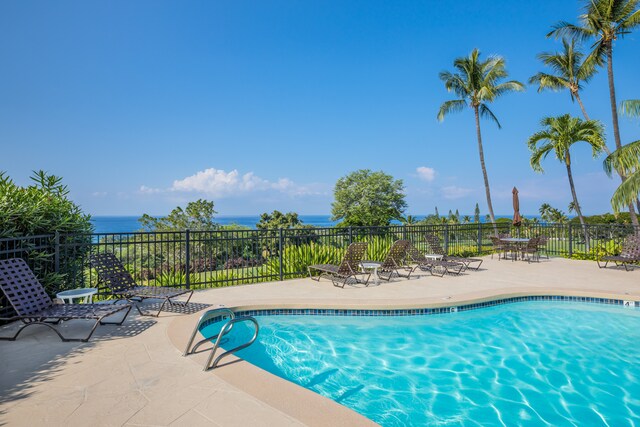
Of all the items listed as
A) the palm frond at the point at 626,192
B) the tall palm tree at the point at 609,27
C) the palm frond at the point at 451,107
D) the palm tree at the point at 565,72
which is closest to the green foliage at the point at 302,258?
the palm frond at the point at 626,192

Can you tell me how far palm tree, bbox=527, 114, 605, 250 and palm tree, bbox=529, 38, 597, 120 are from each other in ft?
9.87

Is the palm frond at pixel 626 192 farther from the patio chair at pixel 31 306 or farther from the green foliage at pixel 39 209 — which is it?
the green foliage at pixel 39 209

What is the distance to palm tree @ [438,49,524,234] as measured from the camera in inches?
755

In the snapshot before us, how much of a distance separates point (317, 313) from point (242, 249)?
9.47ft

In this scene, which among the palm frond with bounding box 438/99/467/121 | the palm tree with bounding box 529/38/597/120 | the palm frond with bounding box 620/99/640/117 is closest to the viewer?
the palm frond with bounding box 620/99/640/117

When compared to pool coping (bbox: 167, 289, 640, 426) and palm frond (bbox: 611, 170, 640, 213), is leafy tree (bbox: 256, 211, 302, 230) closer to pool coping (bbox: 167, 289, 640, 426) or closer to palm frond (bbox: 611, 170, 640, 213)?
palm frond (bbox: 611, 170, 640, 213)

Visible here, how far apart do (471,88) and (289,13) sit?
1100cm

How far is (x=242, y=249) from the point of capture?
8.23m

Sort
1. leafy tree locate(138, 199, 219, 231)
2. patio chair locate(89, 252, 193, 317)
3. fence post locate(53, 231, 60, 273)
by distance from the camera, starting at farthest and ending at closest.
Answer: leafy tree locate(138, 199, 219, 231), fence post locate(53, 231, 60, 273), patio chair locate(89, 252, 193, 317)

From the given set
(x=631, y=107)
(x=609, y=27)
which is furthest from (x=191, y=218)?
(x=609, y=27)

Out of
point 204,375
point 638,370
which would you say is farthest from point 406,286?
point 204,375

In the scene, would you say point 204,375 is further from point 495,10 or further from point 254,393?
point 495,10

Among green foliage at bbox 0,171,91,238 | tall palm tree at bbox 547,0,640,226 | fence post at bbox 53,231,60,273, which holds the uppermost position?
tall palm tree at bbox 547,0,640,226

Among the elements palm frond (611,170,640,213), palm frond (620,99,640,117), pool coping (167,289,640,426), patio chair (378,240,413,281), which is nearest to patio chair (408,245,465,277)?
patio chair (378,240,413,281)
